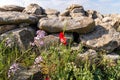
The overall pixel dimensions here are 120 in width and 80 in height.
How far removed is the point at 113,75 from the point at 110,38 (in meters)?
1.49

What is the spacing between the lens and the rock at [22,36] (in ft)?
28.9

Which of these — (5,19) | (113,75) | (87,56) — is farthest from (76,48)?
(5,19)

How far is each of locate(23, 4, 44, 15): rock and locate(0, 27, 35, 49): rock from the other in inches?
50.1

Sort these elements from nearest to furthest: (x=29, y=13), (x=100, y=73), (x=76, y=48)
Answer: (x=100, y=73), (x=76, y=48), (x=29, y=13)

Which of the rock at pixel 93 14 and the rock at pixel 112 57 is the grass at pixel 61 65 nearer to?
the rock at pixel 112 57

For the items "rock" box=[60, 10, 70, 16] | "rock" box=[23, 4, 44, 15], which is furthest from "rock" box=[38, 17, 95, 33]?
"rock" box=[60, 10, 70, 16]

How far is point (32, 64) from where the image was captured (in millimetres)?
8102

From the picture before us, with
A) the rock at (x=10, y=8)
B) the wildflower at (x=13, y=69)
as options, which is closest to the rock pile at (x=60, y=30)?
the rock at (x=10, y=8)

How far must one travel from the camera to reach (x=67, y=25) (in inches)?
362

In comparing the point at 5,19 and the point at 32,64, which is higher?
the point at 5,19

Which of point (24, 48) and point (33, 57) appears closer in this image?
point (33, 57)

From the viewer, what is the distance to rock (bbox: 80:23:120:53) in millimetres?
9047

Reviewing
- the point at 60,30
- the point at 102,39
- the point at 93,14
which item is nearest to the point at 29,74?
the point at 60,30

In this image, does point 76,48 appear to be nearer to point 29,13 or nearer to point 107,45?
point 107,45
